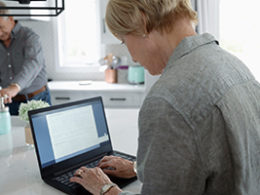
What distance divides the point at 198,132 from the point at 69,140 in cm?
68

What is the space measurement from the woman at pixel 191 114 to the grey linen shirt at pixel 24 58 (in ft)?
6.26

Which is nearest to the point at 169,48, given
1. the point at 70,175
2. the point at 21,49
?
the point at 70,175

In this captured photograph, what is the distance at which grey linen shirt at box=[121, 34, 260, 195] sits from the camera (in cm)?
60

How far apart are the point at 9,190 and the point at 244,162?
2.44ft

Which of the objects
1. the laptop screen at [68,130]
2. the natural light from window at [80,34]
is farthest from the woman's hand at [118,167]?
the natural light from window at [80,34]

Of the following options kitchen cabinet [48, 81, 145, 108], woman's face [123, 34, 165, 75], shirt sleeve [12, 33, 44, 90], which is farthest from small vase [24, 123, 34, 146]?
kitchen cabinet [48, 81, 145, 108]

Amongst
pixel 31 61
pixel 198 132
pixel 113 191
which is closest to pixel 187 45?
pixel 198 132

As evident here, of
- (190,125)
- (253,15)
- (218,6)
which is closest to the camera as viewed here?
(190,125)

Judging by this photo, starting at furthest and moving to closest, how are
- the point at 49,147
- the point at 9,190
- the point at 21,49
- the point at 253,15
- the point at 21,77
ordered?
the point at 253,15 → the point at 21,49 → the point at 21,77 → the point at 49,147 → the point at 9,190

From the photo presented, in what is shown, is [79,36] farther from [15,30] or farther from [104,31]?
[15,30]

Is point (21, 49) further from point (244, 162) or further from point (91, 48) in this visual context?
point (244, 162)

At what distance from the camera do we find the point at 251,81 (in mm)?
733

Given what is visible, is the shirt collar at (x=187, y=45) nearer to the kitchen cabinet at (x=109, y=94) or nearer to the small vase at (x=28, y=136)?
the small vase at (x=28, y=136)

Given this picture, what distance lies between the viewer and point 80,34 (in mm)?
4094
